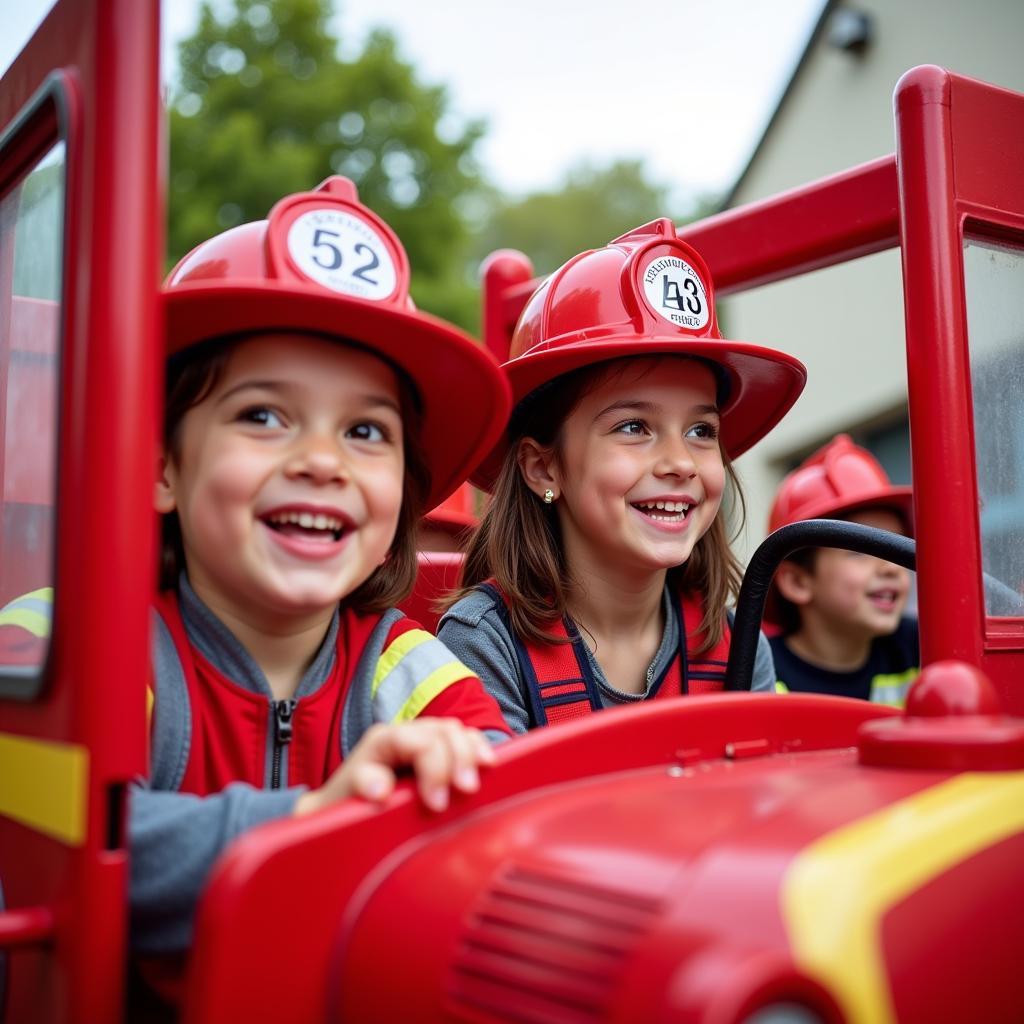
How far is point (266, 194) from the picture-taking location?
10.7m

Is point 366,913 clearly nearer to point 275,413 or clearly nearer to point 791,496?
point 275,413

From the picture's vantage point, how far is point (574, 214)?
2341 centimetres

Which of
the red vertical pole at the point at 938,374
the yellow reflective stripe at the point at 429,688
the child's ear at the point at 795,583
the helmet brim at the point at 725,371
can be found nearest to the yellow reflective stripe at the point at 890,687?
the child's ear at the point at 795,583

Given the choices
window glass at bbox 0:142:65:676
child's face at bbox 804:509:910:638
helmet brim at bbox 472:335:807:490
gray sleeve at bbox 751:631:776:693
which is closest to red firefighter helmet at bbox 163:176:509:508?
window glass at bbox 0:142:65:676

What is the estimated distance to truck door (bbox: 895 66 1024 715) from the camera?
158 centimetres

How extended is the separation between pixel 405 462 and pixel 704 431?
2.16 feet

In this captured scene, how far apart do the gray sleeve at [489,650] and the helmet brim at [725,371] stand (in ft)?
1.29

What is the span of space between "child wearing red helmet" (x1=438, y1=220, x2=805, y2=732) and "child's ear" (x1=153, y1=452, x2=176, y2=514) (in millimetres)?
677

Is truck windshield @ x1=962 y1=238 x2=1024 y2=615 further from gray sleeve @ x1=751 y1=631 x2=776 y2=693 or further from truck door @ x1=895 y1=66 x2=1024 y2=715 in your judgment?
gray sleeve @ x1=751 y1=631 x2=776 y2=693

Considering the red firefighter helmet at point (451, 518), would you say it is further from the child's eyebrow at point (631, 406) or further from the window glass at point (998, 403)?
the window glass at point (998, 403)

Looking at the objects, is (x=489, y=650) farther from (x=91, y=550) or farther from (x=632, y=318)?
(x=91, y=550)

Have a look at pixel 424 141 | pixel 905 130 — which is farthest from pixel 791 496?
pixel 424 141

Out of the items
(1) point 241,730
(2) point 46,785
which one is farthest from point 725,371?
(2) point 46,785

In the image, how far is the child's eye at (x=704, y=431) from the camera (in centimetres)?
206
